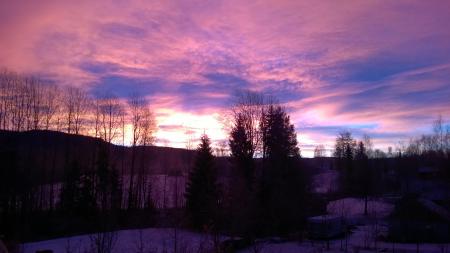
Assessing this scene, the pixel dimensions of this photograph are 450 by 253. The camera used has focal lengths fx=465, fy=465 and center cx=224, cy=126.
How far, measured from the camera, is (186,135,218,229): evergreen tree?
42094 millimetres

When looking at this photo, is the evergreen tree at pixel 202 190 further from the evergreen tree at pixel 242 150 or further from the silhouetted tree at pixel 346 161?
the silhouetted tree at pixel 346 161

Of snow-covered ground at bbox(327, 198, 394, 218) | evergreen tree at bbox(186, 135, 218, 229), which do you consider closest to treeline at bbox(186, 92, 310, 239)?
evergreen tree at bbox(186, 135, 218, 229)

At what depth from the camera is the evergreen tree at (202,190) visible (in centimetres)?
4209

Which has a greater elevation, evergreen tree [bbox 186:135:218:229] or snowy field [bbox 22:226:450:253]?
evergreen tree [bbox 186:135:218:229]

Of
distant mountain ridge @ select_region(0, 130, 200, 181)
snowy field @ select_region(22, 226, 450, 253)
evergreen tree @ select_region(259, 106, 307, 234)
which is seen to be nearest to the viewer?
snowy field @ select_region(22, 226, 450, 253)

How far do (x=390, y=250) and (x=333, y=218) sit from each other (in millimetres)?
9327

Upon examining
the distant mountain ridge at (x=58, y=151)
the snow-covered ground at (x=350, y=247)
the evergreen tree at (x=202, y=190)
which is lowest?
the snow-covered ground at (x=350, y=247)

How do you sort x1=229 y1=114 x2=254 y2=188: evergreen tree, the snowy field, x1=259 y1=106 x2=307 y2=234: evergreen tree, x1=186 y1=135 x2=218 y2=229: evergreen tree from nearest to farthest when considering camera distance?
the snowy field → x1=186 y1=135 x2=218 y2=229: evergreen tree → x1=259 y1=106 x2=307 y2=234: evergreen tree → x1=229 y1=114 x2=254 y2=188: evergreen tree

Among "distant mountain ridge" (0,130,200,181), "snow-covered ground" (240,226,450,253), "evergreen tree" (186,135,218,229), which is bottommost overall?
"snow-covered ground" (240,226,450,253)

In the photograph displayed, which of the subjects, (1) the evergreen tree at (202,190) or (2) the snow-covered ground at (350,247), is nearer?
(2) the snow-covered ground at (350,247)

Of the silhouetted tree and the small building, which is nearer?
the small building

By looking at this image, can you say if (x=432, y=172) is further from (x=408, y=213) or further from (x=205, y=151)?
(x=205, y=151)

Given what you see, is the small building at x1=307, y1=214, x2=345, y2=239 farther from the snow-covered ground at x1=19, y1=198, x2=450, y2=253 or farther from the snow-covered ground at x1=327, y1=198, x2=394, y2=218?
the snow-covered ground at x1=327, y1=198, x2=394, y2=218

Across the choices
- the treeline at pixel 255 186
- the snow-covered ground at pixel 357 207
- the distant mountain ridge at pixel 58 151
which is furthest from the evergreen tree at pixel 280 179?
the distant mountain ridge at pixel 58 151
